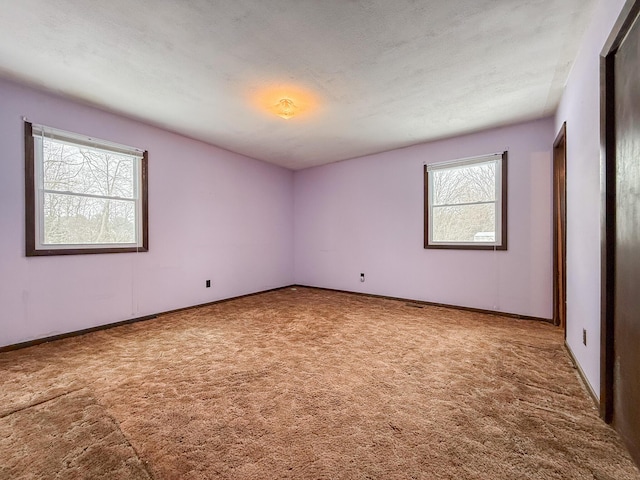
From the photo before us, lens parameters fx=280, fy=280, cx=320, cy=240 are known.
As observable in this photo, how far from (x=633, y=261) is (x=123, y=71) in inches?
152

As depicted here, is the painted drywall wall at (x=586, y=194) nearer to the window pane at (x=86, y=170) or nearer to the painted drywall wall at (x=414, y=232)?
the painted drywall wall at (x=414, y=232)

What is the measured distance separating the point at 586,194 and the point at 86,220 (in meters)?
4.88

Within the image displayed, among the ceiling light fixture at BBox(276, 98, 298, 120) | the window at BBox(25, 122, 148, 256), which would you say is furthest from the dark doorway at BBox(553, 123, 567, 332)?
the window at BBox(25, 122, 148, 256)

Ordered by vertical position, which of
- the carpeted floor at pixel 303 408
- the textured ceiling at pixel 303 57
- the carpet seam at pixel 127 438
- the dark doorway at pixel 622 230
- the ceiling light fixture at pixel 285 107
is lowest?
the carpeted floor at pixel 303 408

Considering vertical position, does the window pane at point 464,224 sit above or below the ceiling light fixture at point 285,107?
below

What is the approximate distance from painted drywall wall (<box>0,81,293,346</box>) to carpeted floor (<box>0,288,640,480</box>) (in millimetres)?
442

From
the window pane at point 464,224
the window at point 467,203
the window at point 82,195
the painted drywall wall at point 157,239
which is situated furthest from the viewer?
the window pane at point 464,224

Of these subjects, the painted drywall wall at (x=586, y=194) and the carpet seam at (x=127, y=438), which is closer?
the carpet seam at (x=127, y=438)

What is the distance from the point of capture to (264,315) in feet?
13.0

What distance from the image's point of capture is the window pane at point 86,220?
3037 mm

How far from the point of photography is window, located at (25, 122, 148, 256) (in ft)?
9.51

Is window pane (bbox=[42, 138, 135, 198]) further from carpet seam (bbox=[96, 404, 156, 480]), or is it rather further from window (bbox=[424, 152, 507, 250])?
window (bbox=[424, 152, 507, 250])

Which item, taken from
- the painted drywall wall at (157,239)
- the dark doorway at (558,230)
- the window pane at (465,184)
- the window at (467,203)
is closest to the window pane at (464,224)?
the window at (467,203)

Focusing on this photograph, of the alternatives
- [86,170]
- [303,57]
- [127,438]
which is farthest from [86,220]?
[303,57]
